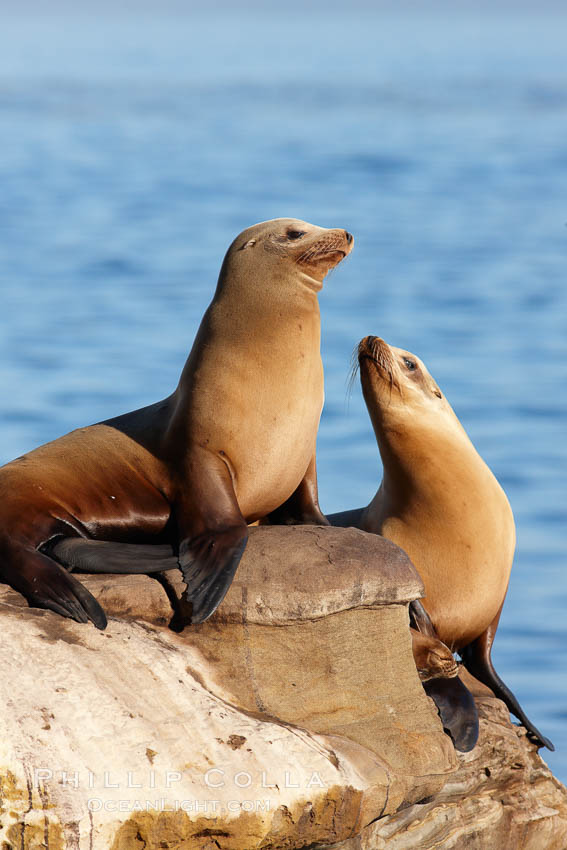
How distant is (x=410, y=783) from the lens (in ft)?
17.5

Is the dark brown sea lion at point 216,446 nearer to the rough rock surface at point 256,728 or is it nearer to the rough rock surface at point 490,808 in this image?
the rough rock surface at point 256,728

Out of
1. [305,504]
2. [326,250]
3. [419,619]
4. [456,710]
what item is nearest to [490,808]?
[456,710]

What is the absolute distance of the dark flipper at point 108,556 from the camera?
5.43 m

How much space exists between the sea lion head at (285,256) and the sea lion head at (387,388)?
1.81ft

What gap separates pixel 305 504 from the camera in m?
6.23

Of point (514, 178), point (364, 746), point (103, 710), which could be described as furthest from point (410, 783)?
point (514, 178)

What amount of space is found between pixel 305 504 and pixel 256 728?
1322mm

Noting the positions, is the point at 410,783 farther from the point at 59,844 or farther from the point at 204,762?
the point at 59,844

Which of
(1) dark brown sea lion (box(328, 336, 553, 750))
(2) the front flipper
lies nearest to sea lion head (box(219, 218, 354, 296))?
(1) dark brown sea lion (box(328, 336, 553, 750))

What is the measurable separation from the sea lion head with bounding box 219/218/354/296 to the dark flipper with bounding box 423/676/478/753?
1617 millimetres

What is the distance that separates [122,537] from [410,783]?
1399mm

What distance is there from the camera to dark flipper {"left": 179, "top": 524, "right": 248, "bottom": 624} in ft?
17.4

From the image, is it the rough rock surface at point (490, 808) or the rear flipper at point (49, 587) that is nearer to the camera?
the rear flipper at point (49, 587)

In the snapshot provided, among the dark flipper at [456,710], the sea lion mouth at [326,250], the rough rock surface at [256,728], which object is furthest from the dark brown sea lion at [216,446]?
the dark flipper at [456,710]
